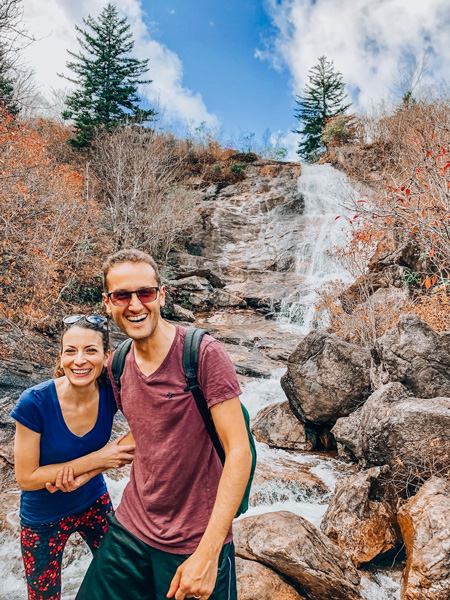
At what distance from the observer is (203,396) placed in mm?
1464

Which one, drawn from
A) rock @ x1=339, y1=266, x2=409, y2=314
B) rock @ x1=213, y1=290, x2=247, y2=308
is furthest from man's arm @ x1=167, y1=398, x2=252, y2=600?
rock @ x1=213, y1=290, x2=247, y2=308

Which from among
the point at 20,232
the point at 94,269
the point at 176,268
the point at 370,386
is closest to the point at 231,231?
the point at 176,268

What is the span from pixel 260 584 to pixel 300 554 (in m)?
0.39

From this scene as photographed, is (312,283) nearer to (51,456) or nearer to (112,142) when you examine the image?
(112,142)

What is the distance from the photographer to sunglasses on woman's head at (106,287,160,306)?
1638 mm

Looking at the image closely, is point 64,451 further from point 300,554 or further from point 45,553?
point 300,554

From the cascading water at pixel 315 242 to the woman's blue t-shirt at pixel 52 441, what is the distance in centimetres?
1099

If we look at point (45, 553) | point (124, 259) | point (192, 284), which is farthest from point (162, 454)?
point (192, 284)

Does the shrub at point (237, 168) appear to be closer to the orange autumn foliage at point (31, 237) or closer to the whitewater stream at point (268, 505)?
the orange autumn foliage at point (31, 237)

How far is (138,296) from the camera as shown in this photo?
64.5 inches

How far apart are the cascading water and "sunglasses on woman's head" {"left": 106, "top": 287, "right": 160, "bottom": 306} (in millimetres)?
11154

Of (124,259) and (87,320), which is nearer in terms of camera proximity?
(124,259)

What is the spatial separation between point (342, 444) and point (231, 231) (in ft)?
55.1

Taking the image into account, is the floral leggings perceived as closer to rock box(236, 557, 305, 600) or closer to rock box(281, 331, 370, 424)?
rock box(236, 557, 305, 600)
